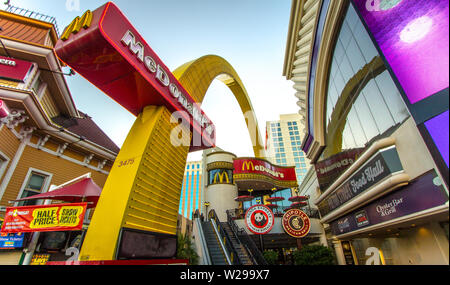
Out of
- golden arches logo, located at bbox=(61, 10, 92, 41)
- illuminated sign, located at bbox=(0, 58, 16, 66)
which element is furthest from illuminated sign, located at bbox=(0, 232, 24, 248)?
golden arches logo, located at bbox=(61, 10, 92, 41)

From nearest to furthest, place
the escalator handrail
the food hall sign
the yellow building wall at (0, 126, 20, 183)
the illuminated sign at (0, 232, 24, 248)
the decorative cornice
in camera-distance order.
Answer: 1. the food hall sign
2. the illuminated sign at (0, 232, 24, 248)
3. the yellow building wall at (0, 126, 20, 183)
4. the escalator handrail
5. the decorative cornice

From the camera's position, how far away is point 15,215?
19.7 ft

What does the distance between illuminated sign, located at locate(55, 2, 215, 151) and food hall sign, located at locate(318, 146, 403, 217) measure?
5.36m

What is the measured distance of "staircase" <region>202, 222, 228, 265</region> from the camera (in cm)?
1049

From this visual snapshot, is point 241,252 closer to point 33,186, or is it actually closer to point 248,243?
point 248,243

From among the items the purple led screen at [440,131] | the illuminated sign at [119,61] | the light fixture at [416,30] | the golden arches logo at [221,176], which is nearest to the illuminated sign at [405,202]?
the purple led screen at [440,131]

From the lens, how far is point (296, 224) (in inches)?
513

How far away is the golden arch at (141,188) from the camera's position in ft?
13.1

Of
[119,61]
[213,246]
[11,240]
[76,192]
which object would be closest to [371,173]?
[119,61]

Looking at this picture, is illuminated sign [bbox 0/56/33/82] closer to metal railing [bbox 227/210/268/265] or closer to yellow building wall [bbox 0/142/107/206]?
yellow building wall [bbox 0/142/107/206]

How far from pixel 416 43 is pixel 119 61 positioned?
210 inches

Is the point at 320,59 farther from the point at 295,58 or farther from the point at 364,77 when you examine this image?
the point at 295,58

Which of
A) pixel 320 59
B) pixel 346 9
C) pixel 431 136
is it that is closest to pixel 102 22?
pixel 431 136
